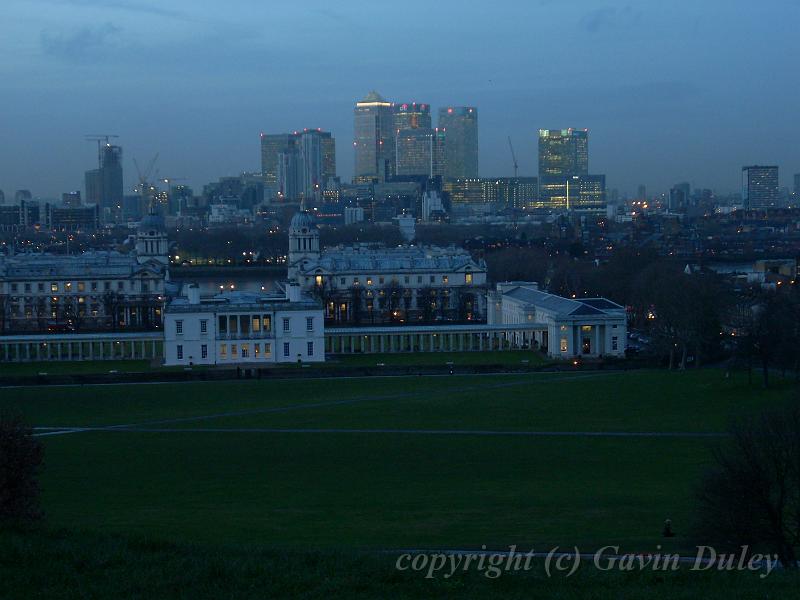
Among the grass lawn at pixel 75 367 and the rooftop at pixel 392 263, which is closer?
the grass lawn at pixel 75 367

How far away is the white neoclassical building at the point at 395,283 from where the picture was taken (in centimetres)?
5247

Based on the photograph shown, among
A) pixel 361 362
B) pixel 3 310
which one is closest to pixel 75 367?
pixel 361 362

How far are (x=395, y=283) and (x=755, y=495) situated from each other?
44570mm

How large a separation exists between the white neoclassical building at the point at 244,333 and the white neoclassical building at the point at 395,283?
1161cm

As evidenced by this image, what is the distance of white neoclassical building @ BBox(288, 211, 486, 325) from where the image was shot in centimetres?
5247

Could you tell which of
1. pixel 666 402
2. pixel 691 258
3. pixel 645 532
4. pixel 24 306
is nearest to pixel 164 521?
pixel 645 532

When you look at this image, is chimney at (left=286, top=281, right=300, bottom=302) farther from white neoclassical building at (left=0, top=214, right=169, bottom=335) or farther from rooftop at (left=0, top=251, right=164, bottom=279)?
rooftop at (left=0, top=251, right=164, bottom=279)

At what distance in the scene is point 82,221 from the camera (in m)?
157

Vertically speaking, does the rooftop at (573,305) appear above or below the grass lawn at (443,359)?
above

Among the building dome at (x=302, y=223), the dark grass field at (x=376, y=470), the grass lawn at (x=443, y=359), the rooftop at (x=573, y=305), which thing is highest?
the building dome at (x=302, y=223)

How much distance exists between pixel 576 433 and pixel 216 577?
14794 mm

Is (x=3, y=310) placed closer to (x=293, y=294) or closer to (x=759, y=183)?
(x=293, y=294)

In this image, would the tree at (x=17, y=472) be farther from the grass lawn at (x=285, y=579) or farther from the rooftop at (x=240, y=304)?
the rooftop at (x=240, y=304)

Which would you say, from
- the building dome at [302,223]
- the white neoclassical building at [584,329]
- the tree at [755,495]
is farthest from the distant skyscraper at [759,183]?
the tree at [755,495]
